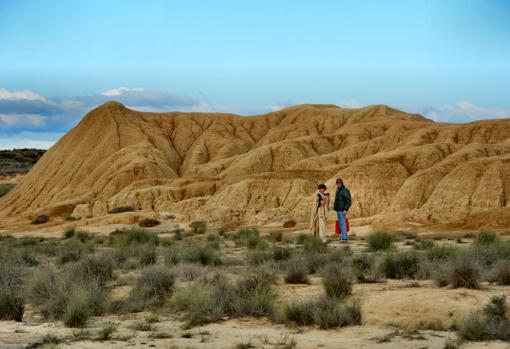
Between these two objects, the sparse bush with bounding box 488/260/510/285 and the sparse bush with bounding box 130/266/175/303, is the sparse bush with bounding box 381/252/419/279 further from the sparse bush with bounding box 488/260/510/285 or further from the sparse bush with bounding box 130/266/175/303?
the sparse bush with bounding box 130/266/175/303

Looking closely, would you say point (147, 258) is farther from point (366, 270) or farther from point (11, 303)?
point (11, 303)

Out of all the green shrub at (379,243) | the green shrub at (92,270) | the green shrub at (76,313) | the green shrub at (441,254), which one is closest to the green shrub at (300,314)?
the green shrub at (76,313)

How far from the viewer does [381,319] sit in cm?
1161

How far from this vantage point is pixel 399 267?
618 inches

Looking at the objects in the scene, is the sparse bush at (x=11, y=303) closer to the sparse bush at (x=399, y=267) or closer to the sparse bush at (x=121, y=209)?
the sparse bush at (x=399, y=267)

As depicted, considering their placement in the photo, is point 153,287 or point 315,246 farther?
point 315,246

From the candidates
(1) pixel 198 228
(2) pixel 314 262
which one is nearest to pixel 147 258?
(2) pixel 314 262

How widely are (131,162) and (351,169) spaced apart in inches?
1228

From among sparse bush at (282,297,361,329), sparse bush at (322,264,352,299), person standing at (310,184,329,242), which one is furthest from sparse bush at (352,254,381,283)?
person standing at (310,184,329,242)

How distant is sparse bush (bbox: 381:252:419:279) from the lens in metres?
15.6

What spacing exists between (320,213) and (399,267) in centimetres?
779

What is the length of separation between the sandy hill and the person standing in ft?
45.6

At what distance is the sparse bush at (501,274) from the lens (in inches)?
543

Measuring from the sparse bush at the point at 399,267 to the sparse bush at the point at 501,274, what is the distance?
1826mm
